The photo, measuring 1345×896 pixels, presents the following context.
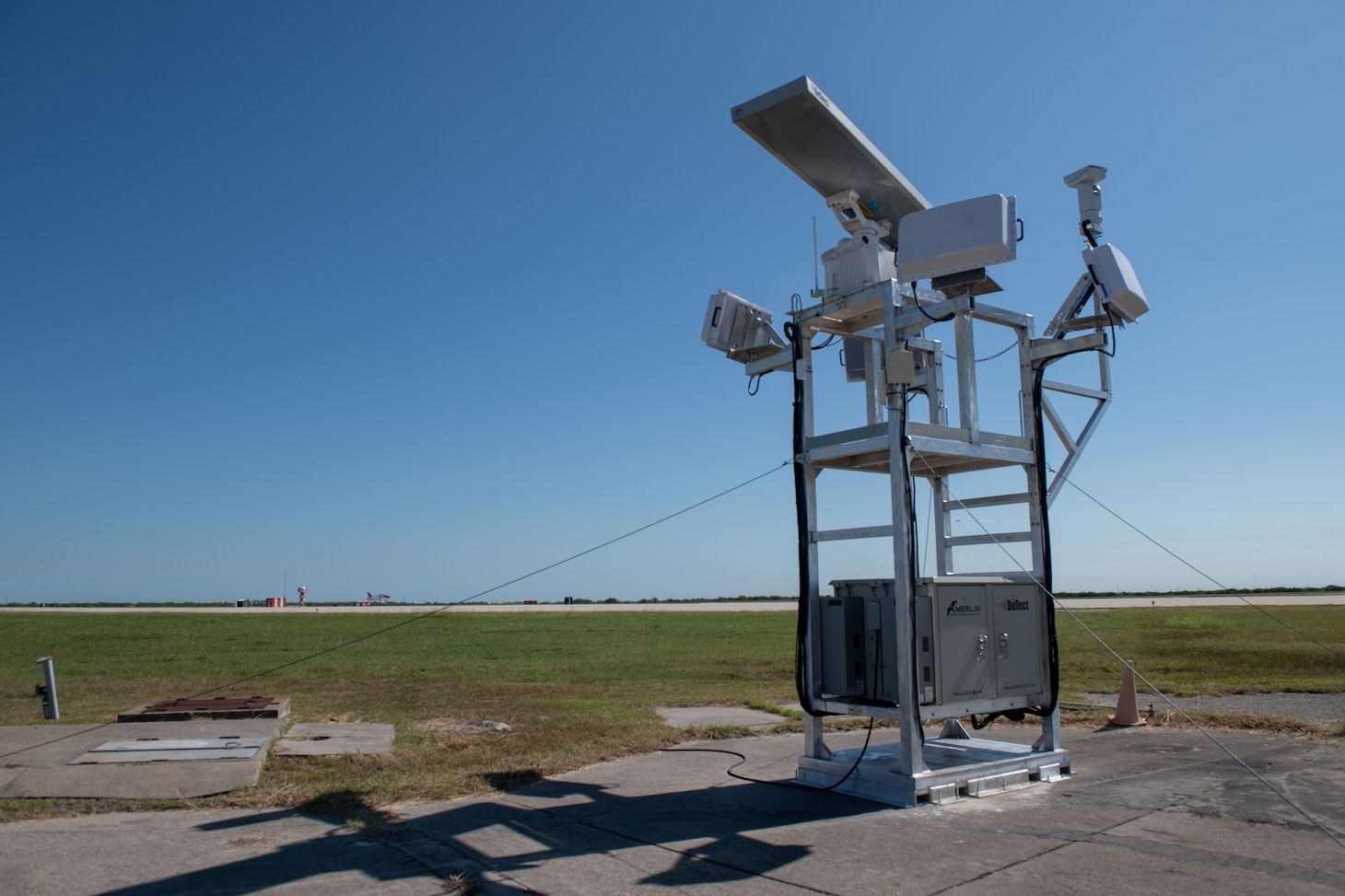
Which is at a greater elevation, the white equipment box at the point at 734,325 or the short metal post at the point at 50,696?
the white equipment box at the point at 734,325

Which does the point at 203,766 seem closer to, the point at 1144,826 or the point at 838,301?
the point at 838,301

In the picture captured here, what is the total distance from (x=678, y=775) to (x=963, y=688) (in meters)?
3.01

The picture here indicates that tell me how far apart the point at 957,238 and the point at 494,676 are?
1629 centimetres

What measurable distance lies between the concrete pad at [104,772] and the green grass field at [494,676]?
272 mm

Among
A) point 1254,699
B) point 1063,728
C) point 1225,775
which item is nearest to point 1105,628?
point 1254,699

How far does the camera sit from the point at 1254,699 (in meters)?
15.4

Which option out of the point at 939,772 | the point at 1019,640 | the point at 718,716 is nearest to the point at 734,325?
the point at 1019,640

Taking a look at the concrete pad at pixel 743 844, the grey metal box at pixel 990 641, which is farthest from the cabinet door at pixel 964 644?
the concrete pad at pixel 743 844

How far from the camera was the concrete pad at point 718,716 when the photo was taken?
13055 millimetres

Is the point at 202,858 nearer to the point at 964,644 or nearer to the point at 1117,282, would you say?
the point at 964,644

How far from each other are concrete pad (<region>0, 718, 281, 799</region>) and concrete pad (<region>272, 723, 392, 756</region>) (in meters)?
0.38

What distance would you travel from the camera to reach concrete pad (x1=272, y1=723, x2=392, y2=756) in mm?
10062

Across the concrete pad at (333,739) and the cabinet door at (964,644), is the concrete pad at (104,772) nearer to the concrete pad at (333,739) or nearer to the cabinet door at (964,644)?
the concrete pad at (333,739)

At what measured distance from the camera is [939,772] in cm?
801
